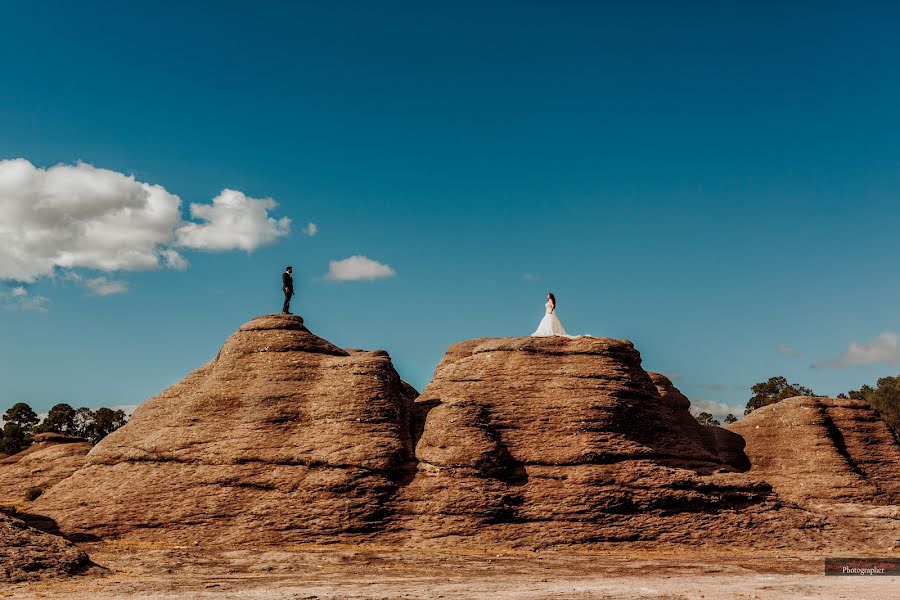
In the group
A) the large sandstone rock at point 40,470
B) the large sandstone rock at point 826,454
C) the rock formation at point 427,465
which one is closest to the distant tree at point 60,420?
the large sandstone rock at point 40,470

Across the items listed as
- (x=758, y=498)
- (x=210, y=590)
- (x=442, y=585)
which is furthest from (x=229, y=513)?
(x=758, y=498)

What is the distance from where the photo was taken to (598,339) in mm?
43656

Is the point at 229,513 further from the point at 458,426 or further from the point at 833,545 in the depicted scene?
the point at 833,545

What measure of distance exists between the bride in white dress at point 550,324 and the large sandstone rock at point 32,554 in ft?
89.1

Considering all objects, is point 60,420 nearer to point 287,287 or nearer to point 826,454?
point 287,287

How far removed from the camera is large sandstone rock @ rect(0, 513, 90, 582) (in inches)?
1053

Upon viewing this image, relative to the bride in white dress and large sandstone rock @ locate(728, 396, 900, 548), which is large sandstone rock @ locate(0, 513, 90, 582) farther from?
large sandstone rock @ locate(728, 396, 900, 548)

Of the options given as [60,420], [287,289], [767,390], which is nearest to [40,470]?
[287,289]

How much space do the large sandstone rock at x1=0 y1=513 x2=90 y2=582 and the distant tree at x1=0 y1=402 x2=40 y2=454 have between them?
65.0 meters

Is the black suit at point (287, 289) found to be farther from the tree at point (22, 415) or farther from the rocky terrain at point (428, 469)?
the tree at point (22, 415)

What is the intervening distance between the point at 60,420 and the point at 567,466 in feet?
241

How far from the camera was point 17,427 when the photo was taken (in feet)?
297

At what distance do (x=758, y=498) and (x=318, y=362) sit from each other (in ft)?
77.8

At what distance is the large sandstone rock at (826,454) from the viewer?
45688mm
